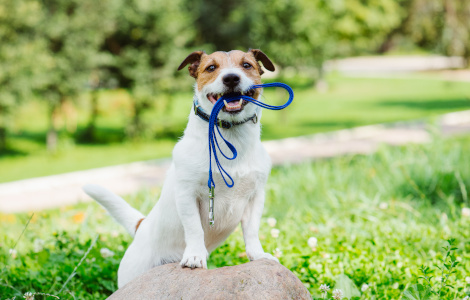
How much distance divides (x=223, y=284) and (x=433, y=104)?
2023cm

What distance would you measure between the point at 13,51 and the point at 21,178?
9.47 ft

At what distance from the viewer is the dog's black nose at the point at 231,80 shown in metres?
2.54

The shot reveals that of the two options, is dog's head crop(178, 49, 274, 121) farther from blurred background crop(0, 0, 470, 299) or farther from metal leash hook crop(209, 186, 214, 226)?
blurred background crop(0, 0, 470, 299)

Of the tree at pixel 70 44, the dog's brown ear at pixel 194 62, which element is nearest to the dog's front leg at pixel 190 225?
the dog's brown ear at pixel 194 62

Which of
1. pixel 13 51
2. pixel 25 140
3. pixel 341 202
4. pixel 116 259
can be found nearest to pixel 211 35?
pixel 25 140

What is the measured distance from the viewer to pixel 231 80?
2.54 m

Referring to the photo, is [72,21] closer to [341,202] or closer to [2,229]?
[2,229]

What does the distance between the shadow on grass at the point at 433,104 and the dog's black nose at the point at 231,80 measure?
18544 mm

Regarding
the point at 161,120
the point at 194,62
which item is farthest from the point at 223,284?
the point at 161,120

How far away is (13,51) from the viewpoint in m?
11.1

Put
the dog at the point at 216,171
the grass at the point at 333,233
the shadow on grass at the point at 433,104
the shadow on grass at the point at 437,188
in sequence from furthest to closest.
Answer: the shadow on grass at the point at 433,104, the shadow on grass at the point at 437,188, the grass at the point at 333,233, the dog at the point at 216,171

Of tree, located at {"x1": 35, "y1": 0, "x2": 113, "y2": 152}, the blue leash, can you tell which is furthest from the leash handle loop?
tree, located at {"x1": 35, "y1": 0, "x2": 113, "y2": 152}

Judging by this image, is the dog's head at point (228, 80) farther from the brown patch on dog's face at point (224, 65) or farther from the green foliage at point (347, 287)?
the green foliage at point (347, 287)

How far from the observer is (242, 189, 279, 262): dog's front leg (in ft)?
9.39
